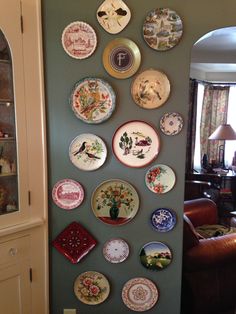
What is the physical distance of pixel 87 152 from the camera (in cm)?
162

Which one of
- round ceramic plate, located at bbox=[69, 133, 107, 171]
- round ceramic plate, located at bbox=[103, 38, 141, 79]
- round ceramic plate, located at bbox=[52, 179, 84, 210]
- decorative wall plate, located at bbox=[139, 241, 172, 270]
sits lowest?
decorative wall plate, located at bbox=[139, 241, 172, 270]

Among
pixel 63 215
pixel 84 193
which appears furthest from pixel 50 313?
pixel 84 193

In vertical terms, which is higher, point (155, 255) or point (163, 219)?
point (163, 219)

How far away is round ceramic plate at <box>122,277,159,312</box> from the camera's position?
1702 millimetres

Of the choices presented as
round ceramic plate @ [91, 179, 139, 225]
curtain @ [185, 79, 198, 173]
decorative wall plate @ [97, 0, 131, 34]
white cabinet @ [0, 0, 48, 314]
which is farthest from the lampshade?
white cabinet @ [0, 0, 48, 314]

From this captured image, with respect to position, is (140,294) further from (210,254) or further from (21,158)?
(21,158)

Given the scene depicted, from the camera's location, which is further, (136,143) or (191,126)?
(191,126)

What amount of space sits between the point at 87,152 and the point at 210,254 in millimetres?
1043

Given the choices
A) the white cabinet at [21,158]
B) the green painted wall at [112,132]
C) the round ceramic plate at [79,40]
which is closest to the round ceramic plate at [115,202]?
the green painted wall at [112,132]

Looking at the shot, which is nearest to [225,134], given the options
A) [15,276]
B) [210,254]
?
[210,254]

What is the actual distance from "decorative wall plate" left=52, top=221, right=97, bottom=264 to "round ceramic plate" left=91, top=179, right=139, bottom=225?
135 millimetres

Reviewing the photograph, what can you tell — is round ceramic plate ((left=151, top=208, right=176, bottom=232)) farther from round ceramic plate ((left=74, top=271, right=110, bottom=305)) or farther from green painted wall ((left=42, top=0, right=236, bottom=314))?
round ceramic plate ((left=74, top=271, right=110, bottom=305))

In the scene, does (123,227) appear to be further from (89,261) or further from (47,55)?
(47,55)

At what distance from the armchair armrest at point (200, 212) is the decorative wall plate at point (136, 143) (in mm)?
1331
